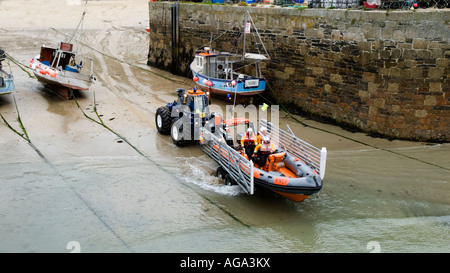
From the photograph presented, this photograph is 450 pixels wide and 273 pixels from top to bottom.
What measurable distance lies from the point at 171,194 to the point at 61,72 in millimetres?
6719

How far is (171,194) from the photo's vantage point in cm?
790

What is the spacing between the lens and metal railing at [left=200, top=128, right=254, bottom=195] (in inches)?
284

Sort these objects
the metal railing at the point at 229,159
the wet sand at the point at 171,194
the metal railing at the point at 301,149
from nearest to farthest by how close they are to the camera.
→ 1. the wet sand at the point at 171,194
2. the metal railing at the point at 229,159
3. the metal railing at the point at 301,149

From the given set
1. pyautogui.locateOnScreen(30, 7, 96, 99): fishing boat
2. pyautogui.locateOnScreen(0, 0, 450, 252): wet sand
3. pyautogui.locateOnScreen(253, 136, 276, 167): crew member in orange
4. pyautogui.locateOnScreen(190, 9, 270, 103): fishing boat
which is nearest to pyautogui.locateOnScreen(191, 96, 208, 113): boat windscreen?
pyautogui.locateOnScreen(0, 0, 450, 252): wet sand

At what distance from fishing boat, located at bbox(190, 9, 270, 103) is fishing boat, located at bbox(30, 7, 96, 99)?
10.7ft

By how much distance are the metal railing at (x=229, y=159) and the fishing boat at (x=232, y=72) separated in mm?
3447

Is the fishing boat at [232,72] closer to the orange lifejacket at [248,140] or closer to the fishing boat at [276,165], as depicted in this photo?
the fishing boat at [276,165]

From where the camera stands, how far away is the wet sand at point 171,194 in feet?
21.6

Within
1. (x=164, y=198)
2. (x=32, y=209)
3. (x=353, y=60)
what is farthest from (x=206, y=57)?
(x=32, y=209)

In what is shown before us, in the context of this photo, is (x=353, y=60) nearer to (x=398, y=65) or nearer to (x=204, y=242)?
(x=398, y=65)

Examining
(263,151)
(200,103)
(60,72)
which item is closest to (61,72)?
(60,72)

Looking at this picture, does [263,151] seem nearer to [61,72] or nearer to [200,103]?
[200,103]

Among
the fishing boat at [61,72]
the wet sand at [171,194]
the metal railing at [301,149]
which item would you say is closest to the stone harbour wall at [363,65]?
the wet sand at [171,194]

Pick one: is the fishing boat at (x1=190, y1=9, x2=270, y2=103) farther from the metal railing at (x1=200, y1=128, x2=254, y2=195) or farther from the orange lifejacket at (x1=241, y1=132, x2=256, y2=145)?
the orange lifejacket at (x1=241, y1=132, x2=256, y2=145)
